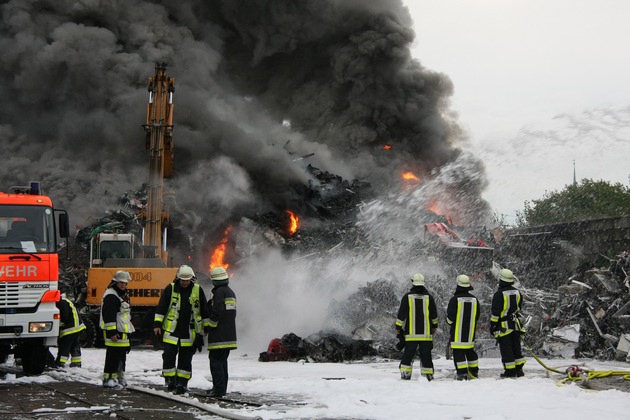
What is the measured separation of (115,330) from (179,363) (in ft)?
3.78

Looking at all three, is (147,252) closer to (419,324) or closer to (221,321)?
(419,324)

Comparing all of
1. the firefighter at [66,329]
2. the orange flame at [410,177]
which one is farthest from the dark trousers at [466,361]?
the orange flame at [410,177]

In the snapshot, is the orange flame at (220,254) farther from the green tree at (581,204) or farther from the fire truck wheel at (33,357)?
the green tree at (581,204)

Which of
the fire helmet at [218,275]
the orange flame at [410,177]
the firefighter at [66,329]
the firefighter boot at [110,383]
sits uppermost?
the orange flame at [410,177]

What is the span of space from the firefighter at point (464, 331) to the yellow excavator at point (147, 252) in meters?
8.52

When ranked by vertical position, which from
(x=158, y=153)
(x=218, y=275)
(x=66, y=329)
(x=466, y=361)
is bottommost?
(x=466, y=361)

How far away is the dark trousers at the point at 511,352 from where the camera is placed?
988 cm

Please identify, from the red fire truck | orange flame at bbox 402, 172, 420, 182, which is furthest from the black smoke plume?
the red fire truck

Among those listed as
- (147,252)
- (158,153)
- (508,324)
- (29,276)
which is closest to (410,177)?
(158,153)

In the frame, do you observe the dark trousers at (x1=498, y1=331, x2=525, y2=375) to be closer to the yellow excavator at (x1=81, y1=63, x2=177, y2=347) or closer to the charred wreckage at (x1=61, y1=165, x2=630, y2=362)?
the charred wreckage at (x1=61, y1=165, x2=630, y2=362)

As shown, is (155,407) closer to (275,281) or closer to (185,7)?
(275,281)

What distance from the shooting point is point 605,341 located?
522 inches

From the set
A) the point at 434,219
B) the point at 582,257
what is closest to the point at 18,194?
the point at 582,257

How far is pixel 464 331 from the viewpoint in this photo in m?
9.85
